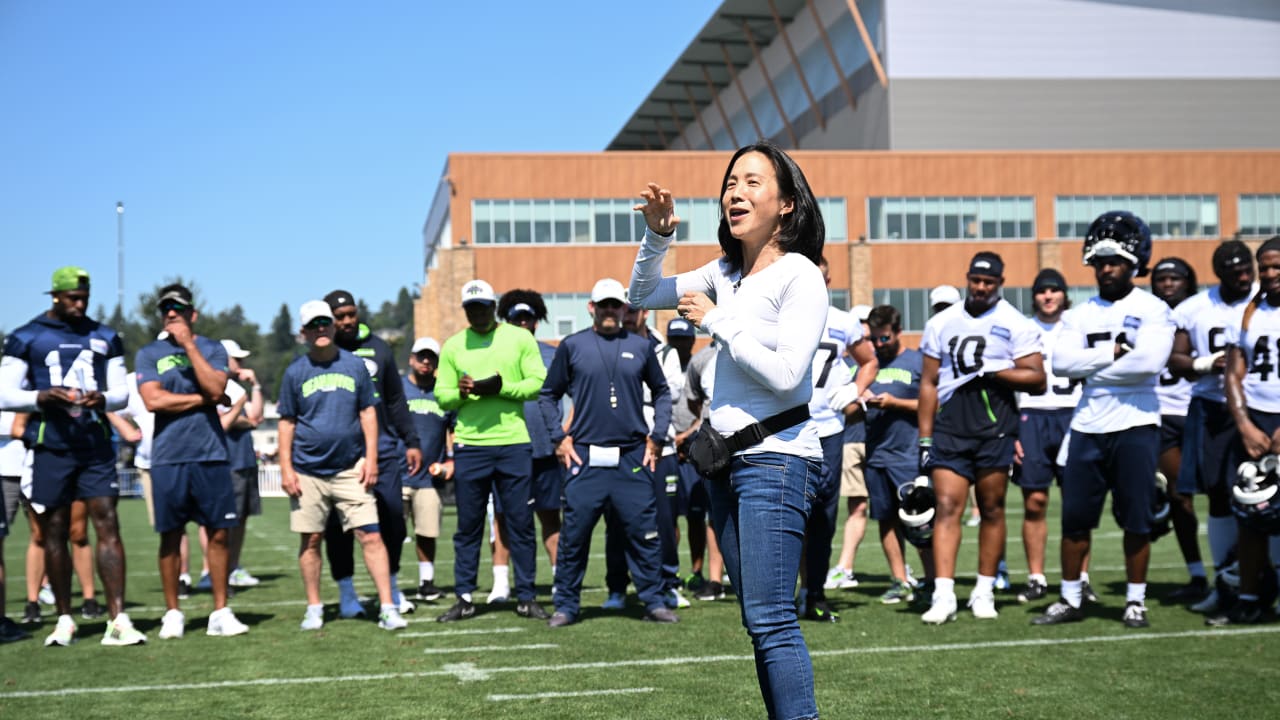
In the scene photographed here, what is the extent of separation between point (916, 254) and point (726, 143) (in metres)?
20.5

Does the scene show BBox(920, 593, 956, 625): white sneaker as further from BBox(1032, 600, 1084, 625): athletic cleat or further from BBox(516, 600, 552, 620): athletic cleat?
BBox(516, 600, 552, 620): athletic cleat

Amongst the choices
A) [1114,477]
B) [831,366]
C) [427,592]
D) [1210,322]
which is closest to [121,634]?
[427,592]

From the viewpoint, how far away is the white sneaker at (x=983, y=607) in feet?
29.1

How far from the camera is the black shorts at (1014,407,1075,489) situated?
10273 mm

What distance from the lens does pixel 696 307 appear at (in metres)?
4.34

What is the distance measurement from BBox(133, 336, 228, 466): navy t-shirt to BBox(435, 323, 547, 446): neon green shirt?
5.36 feet

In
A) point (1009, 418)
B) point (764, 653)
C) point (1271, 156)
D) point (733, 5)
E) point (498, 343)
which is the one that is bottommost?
point (764, 653)

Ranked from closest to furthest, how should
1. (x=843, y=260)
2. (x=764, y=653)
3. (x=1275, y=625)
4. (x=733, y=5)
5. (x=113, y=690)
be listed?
(x=764, y=653) < (x=113, y=690) < (x=1275, y=625) < (x=843, y=260) < (x=733, y=5)

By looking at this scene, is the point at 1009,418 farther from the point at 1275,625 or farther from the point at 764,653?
the point at 764,653

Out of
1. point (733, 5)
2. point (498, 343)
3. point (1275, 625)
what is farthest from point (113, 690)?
point (733, 5)

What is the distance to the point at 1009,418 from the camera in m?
8.73

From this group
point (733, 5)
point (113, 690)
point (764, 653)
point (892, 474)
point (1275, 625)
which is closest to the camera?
point (764, 653)

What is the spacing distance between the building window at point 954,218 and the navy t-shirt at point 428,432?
45.7 metres

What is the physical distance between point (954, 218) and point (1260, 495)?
49.7 m
